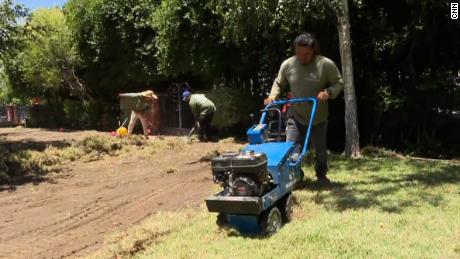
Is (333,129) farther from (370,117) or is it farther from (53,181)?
(53,181)

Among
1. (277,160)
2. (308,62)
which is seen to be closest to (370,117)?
(308,62)

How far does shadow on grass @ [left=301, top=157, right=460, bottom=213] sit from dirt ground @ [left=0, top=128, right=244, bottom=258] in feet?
5.98

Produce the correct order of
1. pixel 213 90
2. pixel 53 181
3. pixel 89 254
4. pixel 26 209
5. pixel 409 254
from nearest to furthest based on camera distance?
pixel 409 254, pixel 89 254, pixel 26 209, pixel 53 181, pixel 213 90

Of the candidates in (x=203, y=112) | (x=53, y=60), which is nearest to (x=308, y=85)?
(x=203, y=112)

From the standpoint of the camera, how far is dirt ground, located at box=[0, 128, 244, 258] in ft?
21.0

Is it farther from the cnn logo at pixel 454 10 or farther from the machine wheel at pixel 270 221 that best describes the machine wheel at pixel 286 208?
the cnn logo at pixel 454 10

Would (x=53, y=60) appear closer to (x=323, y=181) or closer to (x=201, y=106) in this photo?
(x=201, y=106)

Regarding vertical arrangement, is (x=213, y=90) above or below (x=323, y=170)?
above

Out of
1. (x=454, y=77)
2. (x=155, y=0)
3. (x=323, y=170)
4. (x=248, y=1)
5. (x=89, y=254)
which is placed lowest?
(x=89, y=254)

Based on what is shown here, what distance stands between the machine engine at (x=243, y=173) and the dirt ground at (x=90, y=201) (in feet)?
5.33

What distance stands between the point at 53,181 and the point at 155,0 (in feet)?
33.5

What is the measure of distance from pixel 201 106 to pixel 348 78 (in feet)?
16.9

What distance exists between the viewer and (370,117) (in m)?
12.9

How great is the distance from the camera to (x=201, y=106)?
1506cm
